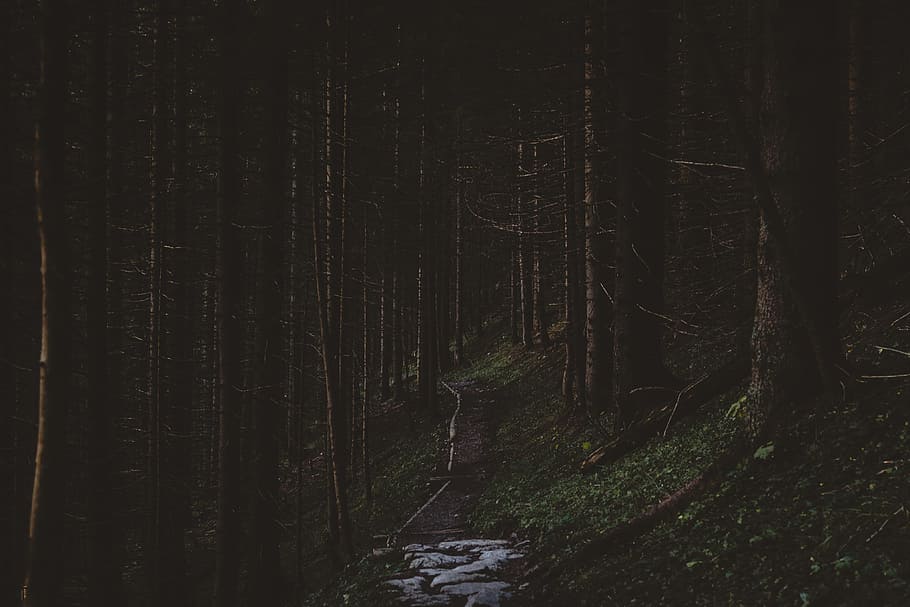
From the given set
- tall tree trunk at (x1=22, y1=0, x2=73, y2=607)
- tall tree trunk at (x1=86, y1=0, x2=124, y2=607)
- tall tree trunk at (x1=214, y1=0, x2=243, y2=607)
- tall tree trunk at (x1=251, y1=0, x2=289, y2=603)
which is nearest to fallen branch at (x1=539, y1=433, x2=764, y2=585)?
tall tree trunk at (x1=214, y1=0, x2=243, y2=607)

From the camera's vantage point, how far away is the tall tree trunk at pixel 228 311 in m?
10.5

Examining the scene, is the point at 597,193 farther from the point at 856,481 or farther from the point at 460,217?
the point at 460,217

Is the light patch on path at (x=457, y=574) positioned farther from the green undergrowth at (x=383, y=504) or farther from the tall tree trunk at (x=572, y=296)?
the tall tree trunk at (x=572, y=296)

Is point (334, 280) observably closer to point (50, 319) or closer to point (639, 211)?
point (639, 211)

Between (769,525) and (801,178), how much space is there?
11.0ft

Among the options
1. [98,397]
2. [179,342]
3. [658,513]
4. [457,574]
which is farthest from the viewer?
[179,342]

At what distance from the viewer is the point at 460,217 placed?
109ft

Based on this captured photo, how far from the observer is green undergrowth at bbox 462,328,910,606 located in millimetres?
4934

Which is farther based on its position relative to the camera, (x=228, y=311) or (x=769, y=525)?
(x=228, y=311)

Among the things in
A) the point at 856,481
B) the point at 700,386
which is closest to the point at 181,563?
the point at 700,386

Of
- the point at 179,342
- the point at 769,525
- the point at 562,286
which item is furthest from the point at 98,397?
the point at 562,286

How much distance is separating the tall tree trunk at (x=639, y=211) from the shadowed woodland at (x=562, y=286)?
0.06 meters

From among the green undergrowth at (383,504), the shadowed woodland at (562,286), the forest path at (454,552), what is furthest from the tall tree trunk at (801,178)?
the green undergrowth at (383,504)

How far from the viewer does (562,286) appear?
74.7 feet
